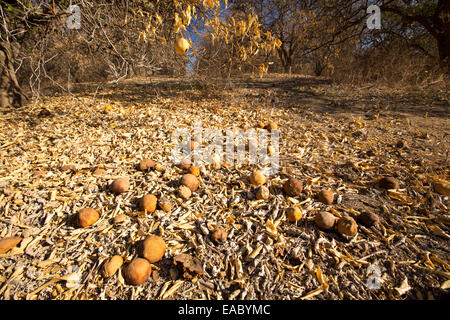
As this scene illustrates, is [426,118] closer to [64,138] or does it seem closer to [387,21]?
[387,21]

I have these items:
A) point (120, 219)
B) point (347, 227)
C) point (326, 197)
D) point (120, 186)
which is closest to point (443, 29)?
point (326, 197)

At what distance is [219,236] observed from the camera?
1.54m

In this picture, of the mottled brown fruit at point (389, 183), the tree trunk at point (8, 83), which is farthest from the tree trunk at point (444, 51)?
the tree trunk at point (8, 83)

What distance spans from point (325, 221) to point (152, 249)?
4.52ft

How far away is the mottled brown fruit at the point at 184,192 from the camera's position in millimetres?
1917

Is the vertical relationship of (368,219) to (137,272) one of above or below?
above

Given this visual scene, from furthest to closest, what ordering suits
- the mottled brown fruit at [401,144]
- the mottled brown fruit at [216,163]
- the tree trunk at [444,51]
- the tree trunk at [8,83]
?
the tree trunk at [444,51]
the tree trunk at [8,83]
the mottled brown fruit at [401,144]
the mottled brown fruit at [216,163]

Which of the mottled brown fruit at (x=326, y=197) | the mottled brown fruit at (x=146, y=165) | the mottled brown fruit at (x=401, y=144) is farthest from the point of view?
the mottled brown fruit at (x=401, y=144)

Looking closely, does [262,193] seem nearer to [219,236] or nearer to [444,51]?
[219,236]

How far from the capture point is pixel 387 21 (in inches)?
293

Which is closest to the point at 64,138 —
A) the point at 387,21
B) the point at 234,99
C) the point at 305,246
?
the point at 305,246

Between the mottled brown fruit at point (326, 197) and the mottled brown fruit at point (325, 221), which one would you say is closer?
the mottled brown fruit at point (325, 221)

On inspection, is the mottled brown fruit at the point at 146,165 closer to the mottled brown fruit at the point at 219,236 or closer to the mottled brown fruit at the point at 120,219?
the mottled brown fruit at the point at 120,219
